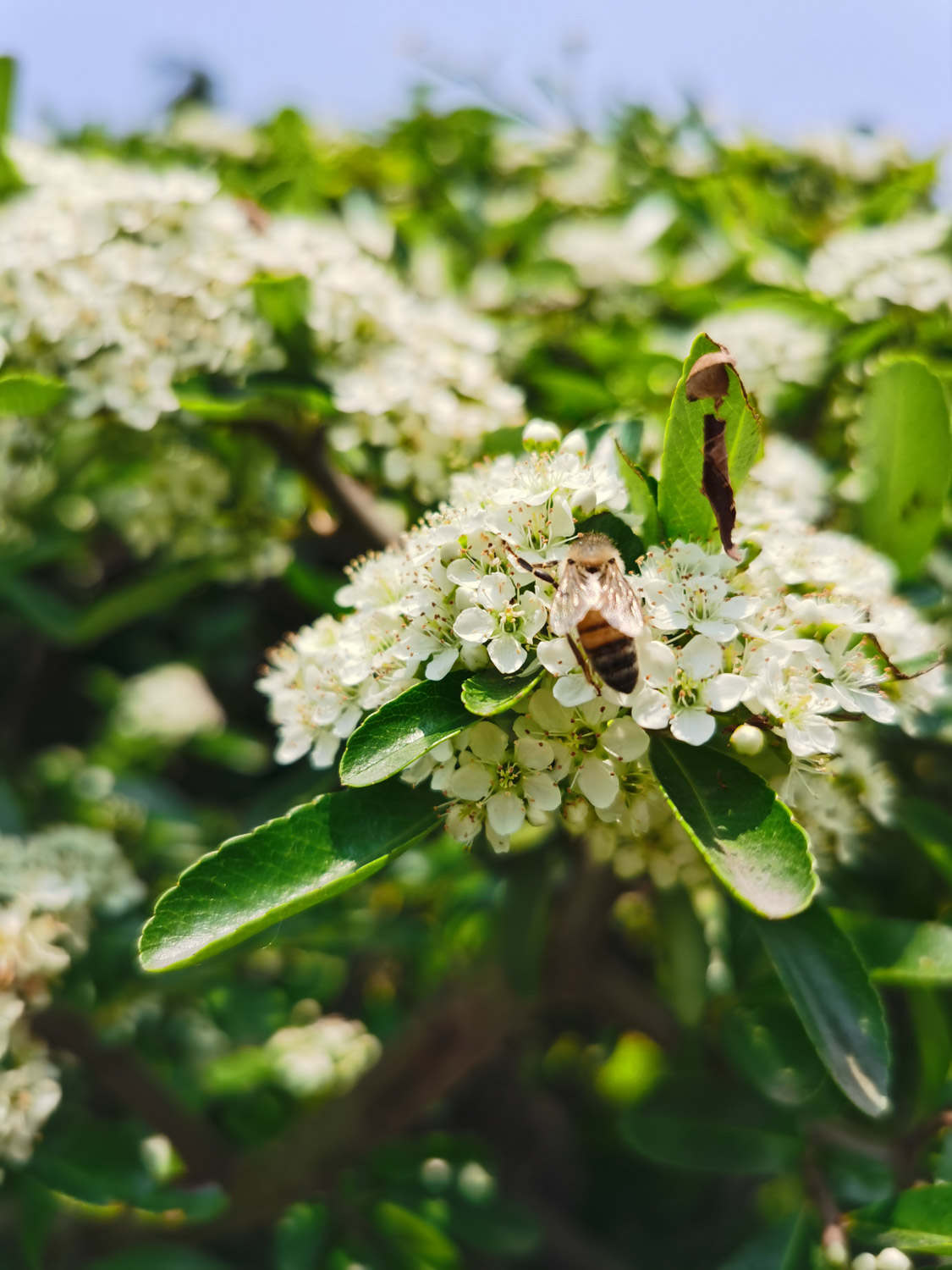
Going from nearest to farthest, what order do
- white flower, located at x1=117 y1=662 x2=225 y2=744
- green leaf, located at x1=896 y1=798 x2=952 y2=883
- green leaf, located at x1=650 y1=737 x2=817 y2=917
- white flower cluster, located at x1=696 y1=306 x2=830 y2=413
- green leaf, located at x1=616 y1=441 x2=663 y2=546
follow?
green leaf, located at x1=650 y1=737 x2=817 y2=917, green leaf, located at x1=616 y1=441 x2=663 y2=546, green leaf, located at x1=896 y1=798 x2=952 y2=883, white flower cluster, located at x1=696 y1=306 x2=830 y2=413, white flower, located at x1=117 y1=662 x2=225 y2=744

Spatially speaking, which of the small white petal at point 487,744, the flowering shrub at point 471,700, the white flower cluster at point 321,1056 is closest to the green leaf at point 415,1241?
the flowering shrub at point 471,700

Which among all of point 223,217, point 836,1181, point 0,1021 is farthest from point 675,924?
point 223,217

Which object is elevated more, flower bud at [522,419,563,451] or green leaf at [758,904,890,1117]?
flower bud at [522,419,563,451]

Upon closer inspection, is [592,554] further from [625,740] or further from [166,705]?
[166,705]

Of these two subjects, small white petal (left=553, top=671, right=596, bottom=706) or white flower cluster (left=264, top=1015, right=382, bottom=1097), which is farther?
white flower cluster (left=264, top=1015, right=382, bottom=1097)

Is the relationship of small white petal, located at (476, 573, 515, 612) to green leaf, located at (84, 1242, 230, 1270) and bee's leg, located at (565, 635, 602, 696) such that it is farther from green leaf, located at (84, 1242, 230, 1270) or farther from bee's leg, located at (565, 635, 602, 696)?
green leaf, located at (84, 1242, 230, 1270)

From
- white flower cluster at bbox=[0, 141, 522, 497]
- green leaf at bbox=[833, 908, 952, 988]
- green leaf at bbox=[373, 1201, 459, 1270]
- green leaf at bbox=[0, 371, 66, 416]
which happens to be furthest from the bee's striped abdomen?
green leaf at bbox=[373, 1201, 459, 1270]
